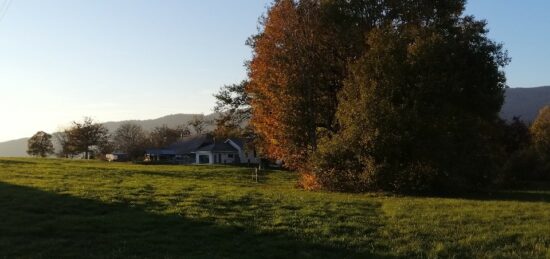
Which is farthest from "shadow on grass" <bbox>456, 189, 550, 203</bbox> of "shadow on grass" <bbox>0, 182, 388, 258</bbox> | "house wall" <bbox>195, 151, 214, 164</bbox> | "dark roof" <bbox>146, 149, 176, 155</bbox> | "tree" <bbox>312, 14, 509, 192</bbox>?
"dark roof" <bbox>146, 149, 176, 155</bbox>

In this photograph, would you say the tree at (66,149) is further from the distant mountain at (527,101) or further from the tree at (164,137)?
the distant mountain at (527,101)

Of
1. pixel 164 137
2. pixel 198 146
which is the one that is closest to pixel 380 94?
pixel 198 146

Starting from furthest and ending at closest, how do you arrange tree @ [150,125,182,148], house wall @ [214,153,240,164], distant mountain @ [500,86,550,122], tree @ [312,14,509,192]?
distant mountain @ [500,86,550,122], tree @ [150,125,182,148], house wall @ [214,153,240,164], tree @ [312,14,509,192]

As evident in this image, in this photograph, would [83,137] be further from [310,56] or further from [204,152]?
[310,56]

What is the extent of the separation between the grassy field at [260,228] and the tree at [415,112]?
672cm

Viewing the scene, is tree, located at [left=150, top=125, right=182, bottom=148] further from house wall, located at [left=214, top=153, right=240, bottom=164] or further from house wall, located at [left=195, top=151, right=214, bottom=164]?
house wall, located at [left=214, top=153, right=240, bottom=164]

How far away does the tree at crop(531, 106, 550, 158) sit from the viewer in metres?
49.8

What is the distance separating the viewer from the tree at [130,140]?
126 metres

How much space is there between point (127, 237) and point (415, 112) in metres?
16.8

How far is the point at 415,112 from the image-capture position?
26.4m

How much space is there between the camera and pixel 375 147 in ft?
88.8

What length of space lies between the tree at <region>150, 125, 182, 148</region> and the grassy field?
117274mm

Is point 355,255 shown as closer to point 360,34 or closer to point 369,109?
point 369,109

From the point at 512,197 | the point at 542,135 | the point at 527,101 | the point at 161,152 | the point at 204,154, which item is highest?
the point at 527,101
